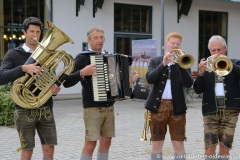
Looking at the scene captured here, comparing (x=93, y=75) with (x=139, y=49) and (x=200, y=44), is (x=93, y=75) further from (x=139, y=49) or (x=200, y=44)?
(x=200, y=44)

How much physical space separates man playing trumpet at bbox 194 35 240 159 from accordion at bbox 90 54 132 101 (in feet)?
3.07

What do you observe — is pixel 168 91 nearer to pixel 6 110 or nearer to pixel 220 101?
pixel 220 101

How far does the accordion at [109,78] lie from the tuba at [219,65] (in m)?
1.01

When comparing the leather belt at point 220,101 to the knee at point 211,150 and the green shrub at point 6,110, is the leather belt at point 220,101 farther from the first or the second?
the green shrub at point 6,110

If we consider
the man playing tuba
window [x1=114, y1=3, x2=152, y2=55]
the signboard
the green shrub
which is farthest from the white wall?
the man playing tuba

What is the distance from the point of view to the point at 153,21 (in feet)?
54.2

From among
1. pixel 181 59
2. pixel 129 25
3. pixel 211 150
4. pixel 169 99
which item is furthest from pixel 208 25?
pixel 181 59

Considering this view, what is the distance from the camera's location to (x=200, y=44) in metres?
18.2

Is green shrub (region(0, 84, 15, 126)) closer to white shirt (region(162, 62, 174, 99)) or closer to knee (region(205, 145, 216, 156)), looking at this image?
white shirt (region(162, 62, 174, 99))

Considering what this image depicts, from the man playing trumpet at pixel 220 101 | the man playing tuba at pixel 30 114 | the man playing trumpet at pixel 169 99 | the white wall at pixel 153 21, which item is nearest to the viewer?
the man playing tuba at pixel 30 114

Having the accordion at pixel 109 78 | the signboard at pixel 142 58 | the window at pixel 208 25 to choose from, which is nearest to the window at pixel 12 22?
the signboard at pixel 142 58

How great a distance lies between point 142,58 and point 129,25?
3.78 metres

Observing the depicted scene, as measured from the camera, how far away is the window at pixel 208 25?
18172 millimetres

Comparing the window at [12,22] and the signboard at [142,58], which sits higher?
the window at [12,22]
